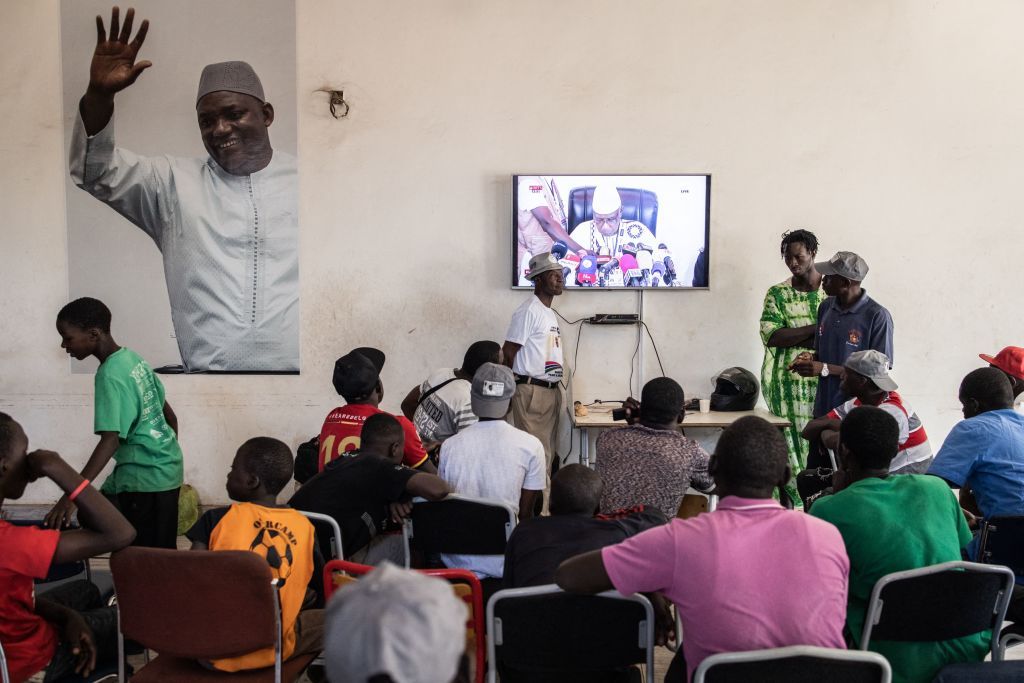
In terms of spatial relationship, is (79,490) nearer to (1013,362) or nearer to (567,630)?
(567,630)

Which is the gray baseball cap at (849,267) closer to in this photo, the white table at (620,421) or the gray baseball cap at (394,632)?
the white table at (620,421)

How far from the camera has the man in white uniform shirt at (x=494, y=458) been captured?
Answer: 9.87ft

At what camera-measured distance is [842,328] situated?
4.44 meters

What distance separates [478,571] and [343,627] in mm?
1946

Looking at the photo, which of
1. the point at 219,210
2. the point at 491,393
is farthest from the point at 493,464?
the point at 219,210

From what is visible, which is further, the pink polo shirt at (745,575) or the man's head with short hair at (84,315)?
the man's head with short hair at (84,315)

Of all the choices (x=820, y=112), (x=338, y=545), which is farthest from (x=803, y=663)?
(x=820, y=112)

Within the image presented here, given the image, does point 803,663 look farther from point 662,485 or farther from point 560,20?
point 560,20

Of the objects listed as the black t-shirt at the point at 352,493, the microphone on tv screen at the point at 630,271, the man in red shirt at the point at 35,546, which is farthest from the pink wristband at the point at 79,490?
the microphone on tv screen at the point at 630,271

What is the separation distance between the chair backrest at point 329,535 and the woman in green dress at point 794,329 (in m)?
3.14

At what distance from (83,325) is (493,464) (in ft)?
5.59

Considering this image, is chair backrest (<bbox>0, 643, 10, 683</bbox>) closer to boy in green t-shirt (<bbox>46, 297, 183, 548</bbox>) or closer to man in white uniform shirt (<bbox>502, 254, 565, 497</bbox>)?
boy in green t-shirt (<bbox>46, 297, 183, 548</bbox>)

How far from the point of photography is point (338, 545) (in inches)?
106

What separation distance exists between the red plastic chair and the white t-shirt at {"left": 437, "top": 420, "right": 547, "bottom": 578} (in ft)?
2.12
